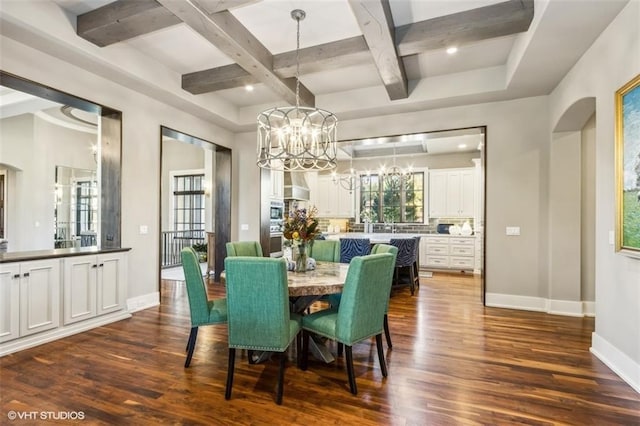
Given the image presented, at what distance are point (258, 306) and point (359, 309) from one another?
71cm

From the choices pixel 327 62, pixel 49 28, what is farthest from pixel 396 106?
pixel 49 28

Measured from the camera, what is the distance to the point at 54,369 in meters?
2.53

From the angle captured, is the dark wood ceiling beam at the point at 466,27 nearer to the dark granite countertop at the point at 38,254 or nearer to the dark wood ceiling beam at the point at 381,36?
the dark wood ceiling beam at the point at 381,36

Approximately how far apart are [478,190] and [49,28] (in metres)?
8.02

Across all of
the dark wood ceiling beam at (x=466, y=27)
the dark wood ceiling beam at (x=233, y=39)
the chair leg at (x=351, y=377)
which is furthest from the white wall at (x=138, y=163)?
the dark wood ceiling beam at (x=466, y=27)

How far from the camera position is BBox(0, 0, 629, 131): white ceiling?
9.12ft

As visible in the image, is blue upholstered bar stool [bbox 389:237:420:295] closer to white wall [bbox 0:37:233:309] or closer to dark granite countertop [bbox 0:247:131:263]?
white wall [bbox 0:37:233:309]

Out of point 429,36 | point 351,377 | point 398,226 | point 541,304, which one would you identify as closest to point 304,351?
point 351,377

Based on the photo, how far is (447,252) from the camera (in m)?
7.48

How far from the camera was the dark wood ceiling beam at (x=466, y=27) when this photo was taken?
9.37 ft

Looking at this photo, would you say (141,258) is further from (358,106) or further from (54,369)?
(358,106)

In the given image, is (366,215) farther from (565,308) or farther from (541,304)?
(565,308)

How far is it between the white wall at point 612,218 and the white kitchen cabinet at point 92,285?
16.1 feet

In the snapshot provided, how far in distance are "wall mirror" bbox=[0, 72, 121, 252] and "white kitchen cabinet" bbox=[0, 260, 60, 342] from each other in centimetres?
309
